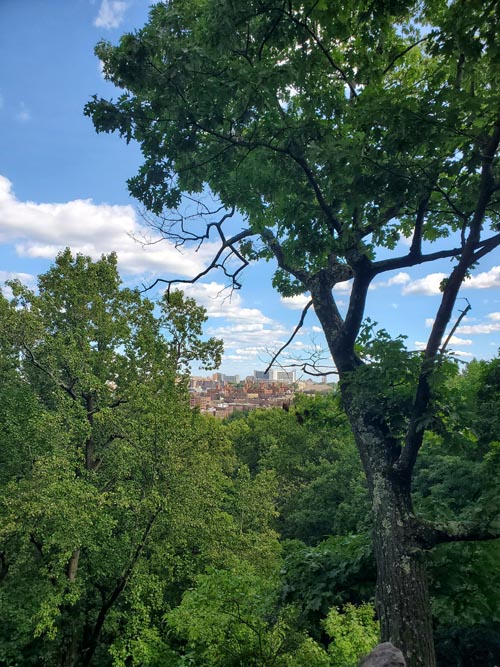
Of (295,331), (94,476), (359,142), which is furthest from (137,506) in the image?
(359,142)

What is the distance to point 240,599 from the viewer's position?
534 centimetres

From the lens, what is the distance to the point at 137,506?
9398 millimetres

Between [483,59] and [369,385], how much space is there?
285cm

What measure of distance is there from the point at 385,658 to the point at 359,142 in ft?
13.0

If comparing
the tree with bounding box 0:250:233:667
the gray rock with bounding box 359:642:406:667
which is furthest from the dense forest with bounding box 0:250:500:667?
the gray rock with bounding box 359:642:406:667

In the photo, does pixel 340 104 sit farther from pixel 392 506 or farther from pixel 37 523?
pixel 37 523

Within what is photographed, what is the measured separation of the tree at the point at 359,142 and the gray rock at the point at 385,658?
70 centimetres

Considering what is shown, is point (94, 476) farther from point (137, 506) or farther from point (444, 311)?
point (444, 311)

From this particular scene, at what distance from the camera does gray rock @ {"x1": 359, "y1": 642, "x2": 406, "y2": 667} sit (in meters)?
2.70

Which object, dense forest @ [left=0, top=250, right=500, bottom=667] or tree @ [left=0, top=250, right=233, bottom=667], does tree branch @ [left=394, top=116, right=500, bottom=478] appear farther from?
tree @ [left=0, top=250, right=233, bottom=667]

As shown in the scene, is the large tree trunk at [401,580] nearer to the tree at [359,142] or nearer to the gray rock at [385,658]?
the tree at [359,142]

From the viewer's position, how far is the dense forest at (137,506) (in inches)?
199

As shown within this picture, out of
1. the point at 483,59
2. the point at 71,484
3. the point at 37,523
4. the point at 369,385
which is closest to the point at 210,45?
the point at 483,59

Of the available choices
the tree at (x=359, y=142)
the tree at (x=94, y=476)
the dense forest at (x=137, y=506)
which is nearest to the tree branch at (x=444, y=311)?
the tree at (x=359, y=142)
